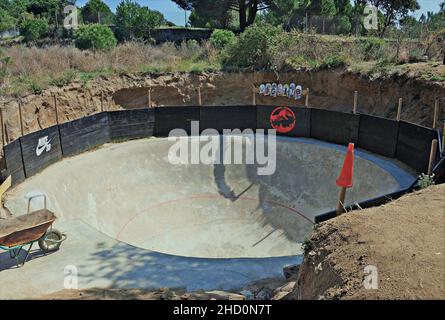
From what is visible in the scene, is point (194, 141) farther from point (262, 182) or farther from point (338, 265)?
point (338, 265)

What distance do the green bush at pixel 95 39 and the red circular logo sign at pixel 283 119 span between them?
13.5m

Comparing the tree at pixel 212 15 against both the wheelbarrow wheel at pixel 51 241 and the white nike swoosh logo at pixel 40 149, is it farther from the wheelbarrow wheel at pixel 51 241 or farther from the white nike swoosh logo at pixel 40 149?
the wheelbarrow wheel at pixel 51 241

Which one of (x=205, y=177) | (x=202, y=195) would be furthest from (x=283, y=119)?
(x=202, y=195)

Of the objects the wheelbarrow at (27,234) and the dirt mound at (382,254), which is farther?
the wheelbarrow at (27,234)

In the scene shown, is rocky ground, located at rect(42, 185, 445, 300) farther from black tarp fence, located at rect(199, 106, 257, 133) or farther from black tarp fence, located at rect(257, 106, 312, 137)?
black tarp fence, located at rect(199, 106, 257, 133)

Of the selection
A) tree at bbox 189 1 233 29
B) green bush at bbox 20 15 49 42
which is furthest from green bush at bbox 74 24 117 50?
tree at bbox 189 1 233 29

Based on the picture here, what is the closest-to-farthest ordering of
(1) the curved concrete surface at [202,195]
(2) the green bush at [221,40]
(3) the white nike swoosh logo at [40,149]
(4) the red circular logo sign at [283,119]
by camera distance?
1. (1) the curved concrete surface at [202,195]
2. (3) the white nike swoosh logo at [40,149]
3. (4) the red circular logo sign at [283,119]
4. (2) the green bush at [221,40]

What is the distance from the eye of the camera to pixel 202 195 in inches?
662

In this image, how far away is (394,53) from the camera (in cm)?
2241

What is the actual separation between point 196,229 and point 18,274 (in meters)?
6.87

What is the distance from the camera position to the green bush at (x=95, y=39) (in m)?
Answer: 27.5

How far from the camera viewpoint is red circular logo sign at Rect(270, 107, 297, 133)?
19.2 metres

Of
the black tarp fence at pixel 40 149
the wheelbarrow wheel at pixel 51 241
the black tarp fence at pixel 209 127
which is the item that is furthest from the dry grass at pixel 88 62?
the wheelbarrow wheel at pixel 51 241

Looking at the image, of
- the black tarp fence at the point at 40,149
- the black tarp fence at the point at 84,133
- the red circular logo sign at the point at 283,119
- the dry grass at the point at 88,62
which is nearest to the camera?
the black tarp fence at the point at 40,149
